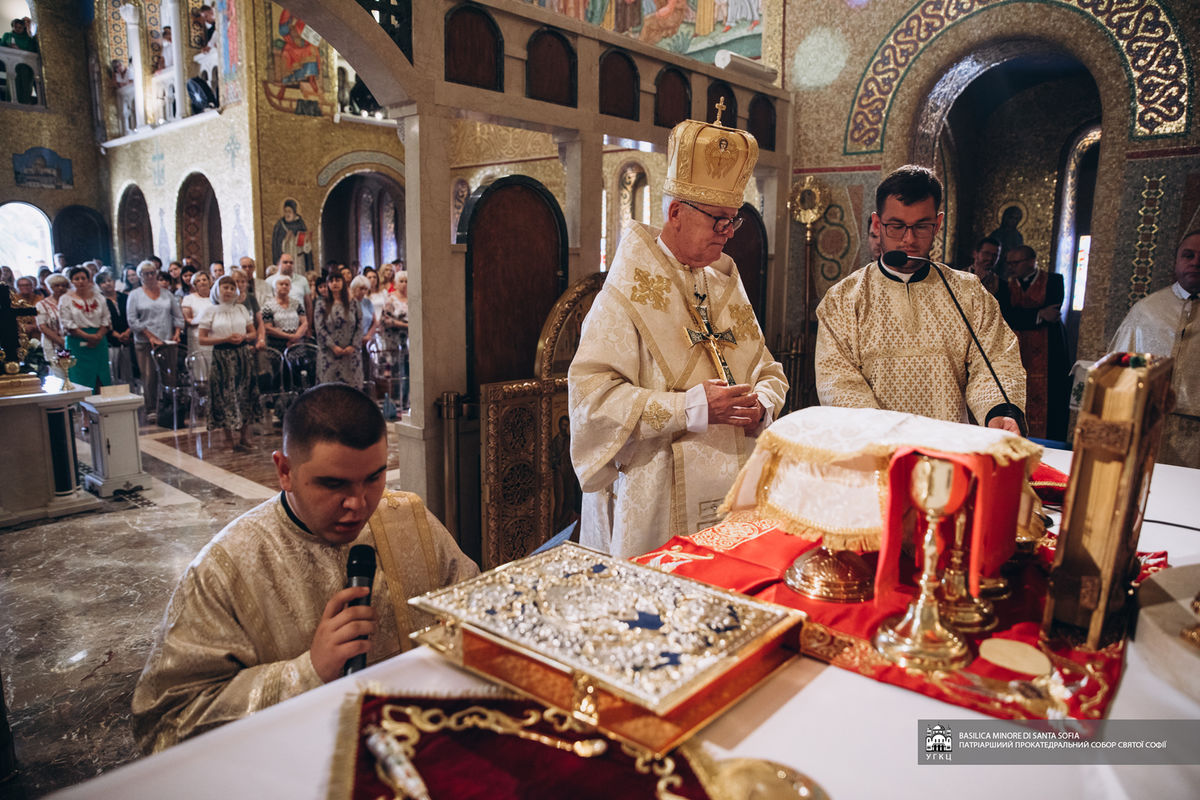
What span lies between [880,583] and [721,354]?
5.80 ft

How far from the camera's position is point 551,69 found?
14.5 ft

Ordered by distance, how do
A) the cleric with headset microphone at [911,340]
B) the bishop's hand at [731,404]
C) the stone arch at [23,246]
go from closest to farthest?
1. the bishop's hand at [731,404]
2. the cleric with headset microphone at [911,340]
3. the stone arch at [23,246]

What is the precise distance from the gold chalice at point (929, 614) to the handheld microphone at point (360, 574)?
3.23 feet

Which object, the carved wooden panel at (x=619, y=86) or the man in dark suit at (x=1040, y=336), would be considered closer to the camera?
the carved wooden panel at (x=619, y=86)

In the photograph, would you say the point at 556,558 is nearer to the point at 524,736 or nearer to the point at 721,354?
the point at 524,736

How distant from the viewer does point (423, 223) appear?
3.76 metres

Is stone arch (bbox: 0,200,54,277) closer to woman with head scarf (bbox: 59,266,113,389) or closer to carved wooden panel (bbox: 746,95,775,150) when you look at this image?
woman with head scarf (bbox: 59,266,113,389)

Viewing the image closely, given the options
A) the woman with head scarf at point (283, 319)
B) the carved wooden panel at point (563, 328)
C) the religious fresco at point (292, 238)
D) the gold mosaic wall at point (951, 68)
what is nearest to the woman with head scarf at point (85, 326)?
the woman with head scarf at point (283, 319)

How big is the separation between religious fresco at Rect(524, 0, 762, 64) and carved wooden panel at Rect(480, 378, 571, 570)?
775 cm

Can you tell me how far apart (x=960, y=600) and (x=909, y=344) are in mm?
1776

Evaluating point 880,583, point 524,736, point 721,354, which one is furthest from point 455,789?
point 721,354

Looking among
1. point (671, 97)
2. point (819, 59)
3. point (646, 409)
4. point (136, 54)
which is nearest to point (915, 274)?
point (646, 409)

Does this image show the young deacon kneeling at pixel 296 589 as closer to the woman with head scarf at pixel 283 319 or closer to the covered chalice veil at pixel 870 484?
the covered chalice veil at pixel 870 484

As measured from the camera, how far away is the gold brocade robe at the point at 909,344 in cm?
291
